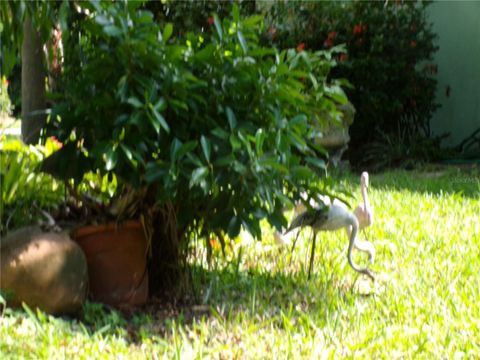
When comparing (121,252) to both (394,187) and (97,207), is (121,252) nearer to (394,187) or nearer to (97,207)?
(97,207)

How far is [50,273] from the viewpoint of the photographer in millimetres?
3592

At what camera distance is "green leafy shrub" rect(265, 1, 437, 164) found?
10.0 m

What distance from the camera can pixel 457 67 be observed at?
10.9 meters

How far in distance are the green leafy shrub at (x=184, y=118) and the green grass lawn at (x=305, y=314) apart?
460 millimetres

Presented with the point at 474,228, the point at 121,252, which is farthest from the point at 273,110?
the point at 474,228

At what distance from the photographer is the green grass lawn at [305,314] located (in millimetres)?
3357

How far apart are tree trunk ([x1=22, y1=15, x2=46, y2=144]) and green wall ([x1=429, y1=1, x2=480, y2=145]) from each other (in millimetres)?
7636

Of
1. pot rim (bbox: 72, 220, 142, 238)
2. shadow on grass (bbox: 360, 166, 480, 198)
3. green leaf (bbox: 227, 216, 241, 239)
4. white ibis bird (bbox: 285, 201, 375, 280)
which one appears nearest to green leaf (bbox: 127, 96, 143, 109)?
green leaf (bbox: 227, 216, 241, 239)

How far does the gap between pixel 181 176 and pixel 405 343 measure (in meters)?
1.19

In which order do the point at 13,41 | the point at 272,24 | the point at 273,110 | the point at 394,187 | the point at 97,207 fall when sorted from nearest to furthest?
the point at 13,41 → the point at 273,110 → the point at 97,207 → the point at 394,187 → the point at 272,24

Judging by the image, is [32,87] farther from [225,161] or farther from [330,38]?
[330,38]

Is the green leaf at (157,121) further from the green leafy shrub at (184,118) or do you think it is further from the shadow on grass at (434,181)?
the shadow on grass at (434,181)

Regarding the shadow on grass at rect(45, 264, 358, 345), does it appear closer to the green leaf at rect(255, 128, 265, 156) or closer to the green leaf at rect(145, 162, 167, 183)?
the green leaf at rect(145, 162, 167, 183)

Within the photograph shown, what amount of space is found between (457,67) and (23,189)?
816 centimetres
